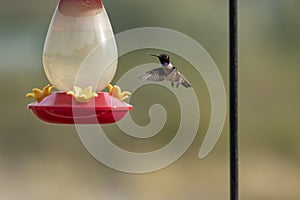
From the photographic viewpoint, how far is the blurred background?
2.79m

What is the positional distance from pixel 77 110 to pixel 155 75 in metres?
0.36

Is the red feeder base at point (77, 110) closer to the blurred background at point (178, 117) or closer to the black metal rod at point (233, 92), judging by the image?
the black metal rod at point (233, 92)

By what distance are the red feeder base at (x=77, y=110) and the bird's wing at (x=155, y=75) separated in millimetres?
237

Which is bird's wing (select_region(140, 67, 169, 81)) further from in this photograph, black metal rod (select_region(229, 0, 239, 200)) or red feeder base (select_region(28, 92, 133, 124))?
black metal rod (select_region(229, 0, 239, 200))

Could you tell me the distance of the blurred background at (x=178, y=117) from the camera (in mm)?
2785

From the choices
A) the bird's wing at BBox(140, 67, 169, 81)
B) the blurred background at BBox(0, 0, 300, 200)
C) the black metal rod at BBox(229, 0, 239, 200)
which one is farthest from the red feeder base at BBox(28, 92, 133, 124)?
the blurred background at BBox(0, 0, 300, 200)

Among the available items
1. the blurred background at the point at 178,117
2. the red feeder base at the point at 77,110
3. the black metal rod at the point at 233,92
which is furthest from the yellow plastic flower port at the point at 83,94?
the blurred background at the point at 178,117

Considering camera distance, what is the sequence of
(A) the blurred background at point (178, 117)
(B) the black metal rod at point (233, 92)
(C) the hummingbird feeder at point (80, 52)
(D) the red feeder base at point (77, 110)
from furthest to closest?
(A) the blurred background at point (178, 117) → (C) the hummingbird feeder at point (80, 52) → (D) the red feeder base at point (77, 110) → (B) the black metal rod at point (233, 92)

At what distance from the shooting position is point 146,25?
2682 mm

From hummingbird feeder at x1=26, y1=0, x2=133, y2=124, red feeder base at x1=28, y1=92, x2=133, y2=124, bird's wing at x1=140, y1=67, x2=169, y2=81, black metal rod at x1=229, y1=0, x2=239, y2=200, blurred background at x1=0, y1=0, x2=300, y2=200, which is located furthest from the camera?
blurred background at x1=0, y1=0, x2=300, y2=200

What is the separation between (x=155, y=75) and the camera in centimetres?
137

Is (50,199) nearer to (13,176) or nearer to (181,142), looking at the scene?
(13,176)

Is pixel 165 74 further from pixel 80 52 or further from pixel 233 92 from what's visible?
pixel 233 92

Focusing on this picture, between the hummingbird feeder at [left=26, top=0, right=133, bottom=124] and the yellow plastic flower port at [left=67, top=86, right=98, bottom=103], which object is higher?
the hummingbird feeder at [left=26, top=0, right=133, bottom=124]
